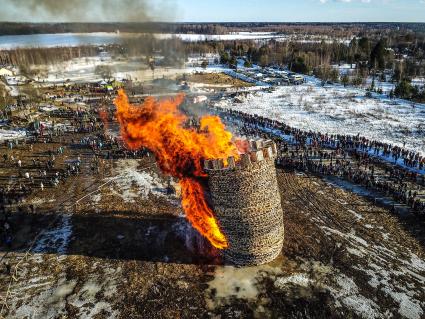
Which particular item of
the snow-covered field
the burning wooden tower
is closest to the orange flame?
the burning wooden tower

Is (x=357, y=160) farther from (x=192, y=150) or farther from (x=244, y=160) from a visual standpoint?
(x=244, y=160)

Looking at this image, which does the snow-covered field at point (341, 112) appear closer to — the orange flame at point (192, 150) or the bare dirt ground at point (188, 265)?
the bare dirt ground at point (188, 265)

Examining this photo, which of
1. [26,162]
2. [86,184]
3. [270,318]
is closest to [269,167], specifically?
[270,318]

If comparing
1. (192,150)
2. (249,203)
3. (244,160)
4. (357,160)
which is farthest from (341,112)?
(244,160)

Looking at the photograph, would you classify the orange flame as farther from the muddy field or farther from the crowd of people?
the crowd of people

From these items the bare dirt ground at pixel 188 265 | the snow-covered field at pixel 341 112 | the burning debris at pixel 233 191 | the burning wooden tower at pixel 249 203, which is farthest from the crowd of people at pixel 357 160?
the burning debris at pixel 233 191

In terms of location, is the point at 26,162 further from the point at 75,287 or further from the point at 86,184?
the point at 75,287
